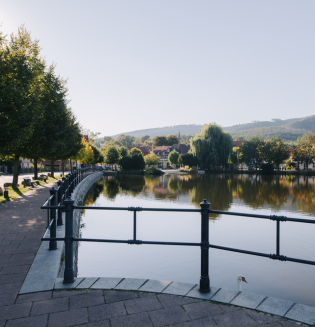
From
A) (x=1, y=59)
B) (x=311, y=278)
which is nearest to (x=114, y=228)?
(x=311, y=278)

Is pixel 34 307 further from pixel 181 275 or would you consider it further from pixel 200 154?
pixel 200 154

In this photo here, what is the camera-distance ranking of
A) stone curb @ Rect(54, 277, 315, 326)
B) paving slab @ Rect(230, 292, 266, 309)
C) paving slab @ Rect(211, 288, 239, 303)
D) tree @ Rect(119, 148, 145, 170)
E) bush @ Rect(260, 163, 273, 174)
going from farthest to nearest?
tree @ Rect(119, 148, 145, 170) → bush @ Rect(260, 163, 273, 174) → paving slab @ Rect(211, 288, 239, 303) → paving slab @ Rect(230, 292, 266, 309) → stone curb @ Rect(54, 277, 315, 326)

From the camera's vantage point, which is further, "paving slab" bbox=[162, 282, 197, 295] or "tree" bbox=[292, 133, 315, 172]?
"tree" bbox=[292, 133, 315, 172]

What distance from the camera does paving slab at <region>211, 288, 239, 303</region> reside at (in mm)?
3547

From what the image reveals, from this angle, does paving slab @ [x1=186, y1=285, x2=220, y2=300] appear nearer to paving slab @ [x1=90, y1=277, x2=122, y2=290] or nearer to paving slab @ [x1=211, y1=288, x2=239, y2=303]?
A: paving slab @ [x1=211, y1=288, x2=239, y2=303]

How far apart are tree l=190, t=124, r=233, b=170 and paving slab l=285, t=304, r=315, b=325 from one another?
184 feet

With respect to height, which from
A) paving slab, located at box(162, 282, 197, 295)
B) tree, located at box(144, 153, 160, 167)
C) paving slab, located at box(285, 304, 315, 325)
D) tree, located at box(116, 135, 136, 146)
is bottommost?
paving slab, located at box(285, 304, 315, 325)

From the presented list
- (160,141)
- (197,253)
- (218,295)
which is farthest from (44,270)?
(160,141)

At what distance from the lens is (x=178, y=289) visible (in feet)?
12.5

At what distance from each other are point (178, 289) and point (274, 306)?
1.16 m

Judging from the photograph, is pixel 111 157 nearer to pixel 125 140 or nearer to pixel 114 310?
pixel 114 310

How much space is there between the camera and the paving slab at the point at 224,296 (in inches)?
140

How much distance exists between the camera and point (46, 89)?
23281mm

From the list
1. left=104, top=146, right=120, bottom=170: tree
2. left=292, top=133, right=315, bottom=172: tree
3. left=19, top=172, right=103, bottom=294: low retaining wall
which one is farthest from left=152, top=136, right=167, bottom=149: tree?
left=19, top=172, right=103, bottom=294: low retaining wall
